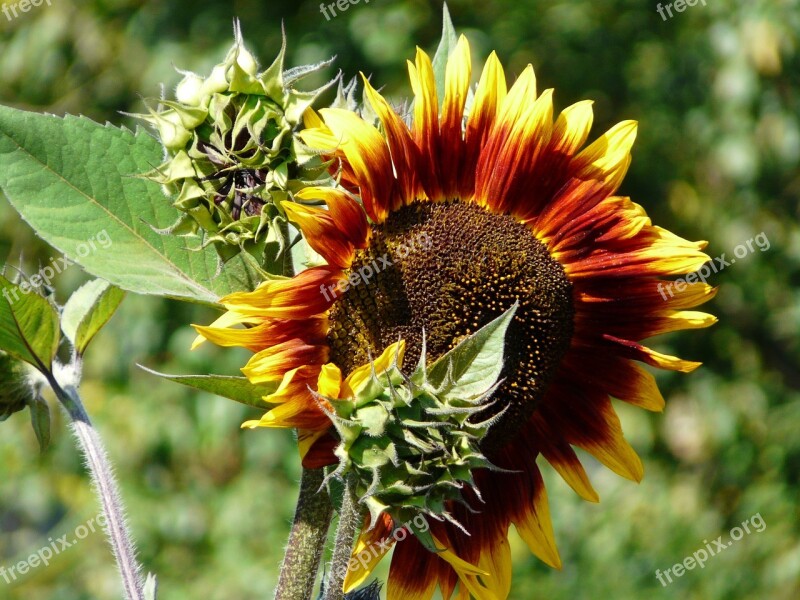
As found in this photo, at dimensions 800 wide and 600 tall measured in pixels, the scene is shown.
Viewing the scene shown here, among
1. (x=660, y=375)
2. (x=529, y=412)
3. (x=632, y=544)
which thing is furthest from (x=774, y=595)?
(x=529, y=412)

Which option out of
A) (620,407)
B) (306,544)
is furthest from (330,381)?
(620,407)

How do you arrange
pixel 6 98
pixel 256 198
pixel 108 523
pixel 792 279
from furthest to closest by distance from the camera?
pixel 792 279
pixel 6 98
pixel 108 523
pixel 256 198

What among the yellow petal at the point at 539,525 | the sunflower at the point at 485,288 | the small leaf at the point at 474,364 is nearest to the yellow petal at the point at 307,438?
the sunflower at the point at 485,288

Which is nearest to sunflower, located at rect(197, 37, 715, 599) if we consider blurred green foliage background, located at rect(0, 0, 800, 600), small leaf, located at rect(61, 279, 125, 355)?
small leaf, located at rect(61, 279, 125, 355)

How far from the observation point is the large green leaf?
0.85 m

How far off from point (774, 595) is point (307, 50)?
7.14ft

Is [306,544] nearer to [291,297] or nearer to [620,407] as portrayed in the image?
[291,297]

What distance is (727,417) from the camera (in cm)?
336

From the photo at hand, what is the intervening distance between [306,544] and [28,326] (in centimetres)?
31

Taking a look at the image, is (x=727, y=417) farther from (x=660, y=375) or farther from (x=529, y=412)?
(x=529, y=412)

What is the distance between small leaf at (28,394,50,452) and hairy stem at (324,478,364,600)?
0.33 metres

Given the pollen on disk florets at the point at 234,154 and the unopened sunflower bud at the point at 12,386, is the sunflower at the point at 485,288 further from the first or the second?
the unopened sunflower bud at the point at 12,386

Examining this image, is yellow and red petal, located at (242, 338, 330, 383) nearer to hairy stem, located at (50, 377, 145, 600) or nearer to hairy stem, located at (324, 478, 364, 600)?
hairy stem, located at (324, 478, 364, 600)

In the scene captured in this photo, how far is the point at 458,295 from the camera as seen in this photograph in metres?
0.88
